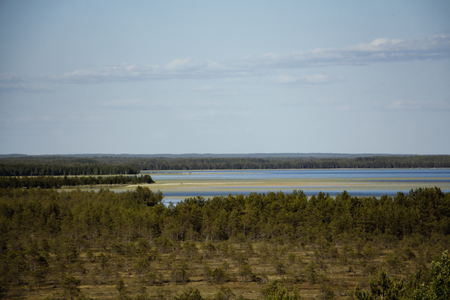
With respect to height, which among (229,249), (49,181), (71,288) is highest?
(49,181)

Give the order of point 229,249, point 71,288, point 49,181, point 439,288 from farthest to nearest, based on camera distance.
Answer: point 49,181 → point 229,249 → point 71,288 → point 439,288

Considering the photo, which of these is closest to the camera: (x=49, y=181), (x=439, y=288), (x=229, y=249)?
(x=439, y=288)

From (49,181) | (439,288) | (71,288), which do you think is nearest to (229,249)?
(71,288)

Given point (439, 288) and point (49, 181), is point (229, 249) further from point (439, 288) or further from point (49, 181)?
point (49, 181)

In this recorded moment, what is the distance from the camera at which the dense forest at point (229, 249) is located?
37406mm

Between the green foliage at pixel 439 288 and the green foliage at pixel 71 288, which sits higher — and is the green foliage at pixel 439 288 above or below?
above

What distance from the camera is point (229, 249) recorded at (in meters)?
55.1

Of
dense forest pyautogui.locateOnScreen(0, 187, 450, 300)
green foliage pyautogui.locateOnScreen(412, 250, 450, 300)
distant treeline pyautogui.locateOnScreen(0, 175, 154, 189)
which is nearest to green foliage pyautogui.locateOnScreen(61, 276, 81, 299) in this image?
dense forest pyautogui.locateOnScreen(0, 187, 450, 300)

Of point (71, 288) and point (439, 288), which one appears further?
point (71, 288)

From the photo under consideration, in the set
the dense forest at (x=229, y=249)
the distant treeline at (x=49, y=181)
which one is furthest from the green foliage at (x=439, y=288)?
the distant treeline at (x=49, y=181)

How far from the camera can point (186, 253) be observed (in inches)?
2004

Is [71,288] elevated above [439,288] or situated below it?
below

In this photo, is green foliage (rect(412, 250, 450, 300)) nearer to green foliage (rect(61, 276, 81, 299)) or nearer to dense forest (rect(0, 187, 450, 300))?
dense forest (rect(0, 187, 450, 300))

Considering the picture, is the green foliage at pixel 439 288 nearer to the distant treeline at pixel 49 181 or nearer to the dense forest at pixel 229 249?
the dense forest at pixel 229 249
